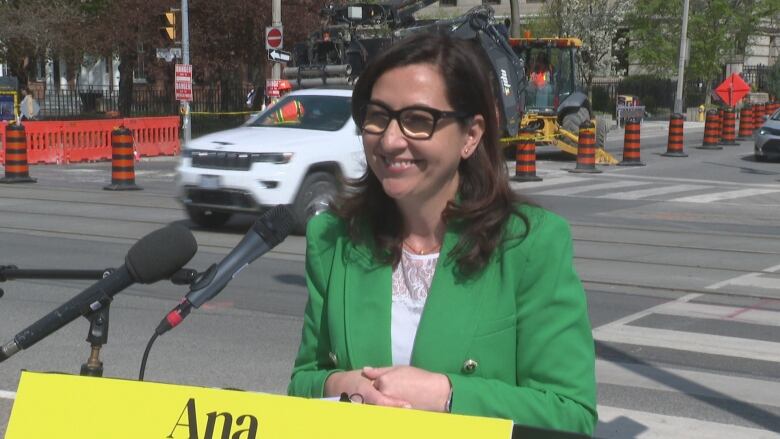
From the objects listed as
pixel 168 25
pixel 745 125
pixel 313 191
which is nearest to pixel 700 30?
pixel 745 125

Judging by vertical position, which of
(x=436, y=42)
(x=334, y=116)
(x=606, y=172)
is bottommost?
(x=606, y=172)

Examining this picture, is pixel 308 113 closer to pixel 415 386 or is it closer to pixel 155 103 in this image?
pixel 415 386

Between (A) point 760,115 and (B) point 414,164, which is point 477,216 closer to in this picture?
(B) point 414,164

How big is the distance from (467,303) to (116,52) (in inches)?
1609

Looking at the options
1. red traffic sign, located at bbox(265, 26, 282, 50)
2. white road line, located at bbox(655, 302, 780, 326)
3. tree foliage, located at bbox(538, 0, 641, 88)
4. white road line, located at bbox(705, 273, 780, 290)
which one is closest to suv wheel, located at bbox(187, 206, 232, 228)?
white road line, located at bbox(705, 273, 780, 290)

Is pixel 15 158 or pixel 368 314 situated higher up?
pixel 368 314

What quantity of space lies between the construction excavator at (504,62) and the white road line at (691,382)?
1558 cm

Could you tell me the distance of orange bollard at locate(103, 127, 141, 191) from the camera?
1956 cm

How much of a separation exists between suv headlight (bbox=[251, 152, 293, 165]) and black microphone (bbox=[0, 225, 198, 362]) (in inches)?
449

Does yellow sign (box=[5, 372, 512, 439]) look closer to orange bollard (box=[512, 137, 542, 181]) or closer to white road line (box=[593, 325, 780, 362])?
white road line (box=[593, 325, 780, 362])

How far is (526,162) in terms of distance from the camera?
22.9 meters

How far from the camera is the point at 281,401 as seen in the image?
2.28 meters

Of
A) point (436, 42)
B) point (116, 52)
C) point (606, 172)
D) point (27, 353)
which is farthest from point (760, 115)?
point (436, 42)

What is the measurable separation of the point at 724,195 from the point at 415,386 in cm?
1900
